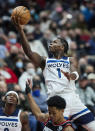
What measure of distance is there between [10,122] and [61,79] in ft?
3.59

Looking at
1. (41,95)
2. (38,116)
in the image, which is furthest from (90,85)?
(38,116)

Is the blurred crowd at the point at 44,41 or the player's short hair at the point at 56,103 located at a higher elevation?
the player's short hair at the point at 56,103

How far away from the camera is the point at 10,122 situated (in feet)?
21.6

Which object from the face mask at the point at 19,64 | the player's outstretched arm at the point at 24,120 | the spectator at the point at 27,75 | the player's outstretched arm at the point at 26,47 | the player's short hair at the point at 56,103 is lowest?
the spectator at the point at 27,75

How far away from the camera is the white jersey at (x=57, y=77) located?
6.46 m

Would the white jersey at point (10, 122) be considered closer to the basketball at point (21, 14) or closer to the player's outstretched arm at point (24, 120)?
the player's outstretched arm at point (24, 120)

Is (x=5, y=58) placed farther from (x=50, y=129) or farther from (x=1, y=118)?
(x=50, y=129)

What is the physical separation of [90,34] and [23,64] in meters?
4.97

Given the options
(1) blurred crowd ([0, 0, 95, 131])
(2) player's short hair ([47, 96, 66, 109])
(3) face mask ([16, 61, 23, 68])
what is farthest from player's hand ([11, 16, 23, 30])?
(3) face mask ([16, 61, 23, 68])

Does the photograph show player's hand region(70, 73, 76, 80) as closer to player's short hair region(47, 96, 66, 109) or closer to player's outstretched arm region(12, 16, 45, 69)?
player's outstretched arm region(12, 16, 45, 69)

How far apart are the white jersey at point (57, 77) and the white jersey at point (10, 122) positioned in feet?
2.33

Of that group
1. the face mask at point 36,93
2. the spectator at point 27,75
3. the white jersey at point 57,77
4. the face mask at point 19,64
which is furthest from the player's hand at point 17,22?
the face mask at point 19,64

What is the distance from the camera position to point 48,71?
21.5ft

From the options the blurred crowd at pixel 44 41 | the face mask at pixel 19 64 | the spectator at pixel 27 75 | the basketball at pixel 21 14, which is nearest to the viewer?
the basketball at pixel 21 14
